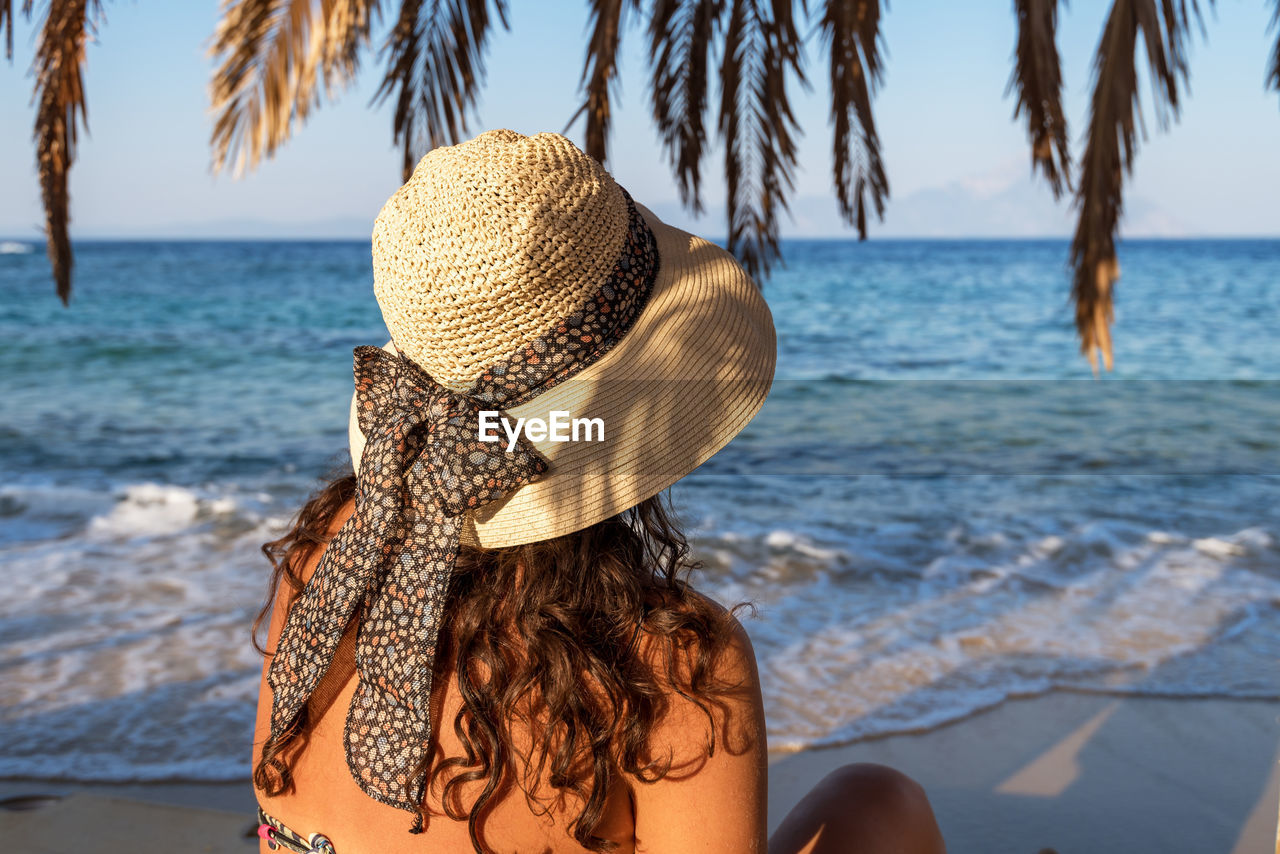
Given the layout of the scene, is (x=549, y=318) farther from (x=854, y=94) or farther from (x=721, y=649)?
(x=854, y=94)

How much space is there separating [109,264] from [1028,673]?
3540 cm

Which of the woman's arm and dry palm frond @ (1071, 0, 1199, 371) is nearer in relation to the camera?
the woman's arm

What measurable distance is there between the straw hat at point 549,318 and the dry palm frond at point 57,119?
96.6 inches

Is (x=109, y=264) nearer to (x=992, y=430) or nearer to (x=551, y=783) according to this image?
(x=992, y=430)

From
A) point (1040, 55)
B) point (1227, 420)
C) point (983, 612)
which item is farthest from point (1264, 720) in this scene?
point (1227, 420)

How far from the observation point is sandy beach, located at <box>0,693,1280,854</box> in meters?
2.25

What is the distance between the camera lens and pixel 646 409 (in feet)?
3.47

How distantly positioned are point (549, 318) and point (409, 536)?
0.28 m

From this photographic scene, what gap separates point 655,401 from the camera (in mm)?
1062

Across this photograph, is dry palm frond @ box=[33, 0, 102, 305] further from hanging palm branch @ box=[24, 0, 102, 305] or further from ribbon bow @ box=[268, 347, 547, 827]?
ribbon bow @ box=[268, 347, 547, 827]

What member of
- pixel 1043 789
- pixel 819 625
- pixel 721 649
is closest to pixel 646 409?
pixel 721 649

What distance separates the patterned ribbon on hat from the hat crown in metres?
0.03

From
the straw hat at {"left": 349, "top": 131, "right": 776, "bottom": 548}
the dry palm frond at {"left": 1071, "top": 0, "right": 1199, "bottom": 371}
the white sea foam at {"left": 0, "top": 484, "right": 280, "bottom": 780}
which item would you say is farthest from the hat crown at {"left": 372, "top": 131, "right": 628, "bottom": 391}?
the white sea foam at {"left": 0, "top": 484, "right": 280, "bottom": 780}

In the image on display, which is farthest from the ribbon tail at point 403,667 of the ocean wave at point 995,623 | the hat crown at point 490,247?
the ocean wave at point 995,623
